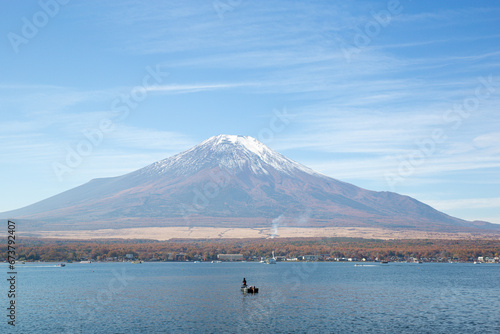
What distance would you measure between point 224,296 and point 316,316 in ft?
77.7

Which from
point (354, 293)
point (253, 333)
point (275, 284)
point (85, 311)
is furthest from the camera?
point (275, 284)

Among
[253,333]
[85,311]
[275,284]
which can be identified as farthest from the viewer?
[275,284]

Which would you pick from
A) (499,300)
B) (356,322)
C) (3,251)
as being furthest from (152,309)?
(3,251)

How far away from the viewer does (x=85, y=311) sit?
64500 millimetres

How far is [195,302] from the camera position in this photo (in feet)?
239

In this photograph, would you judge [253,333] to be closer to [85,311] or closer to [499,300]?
[85,311]

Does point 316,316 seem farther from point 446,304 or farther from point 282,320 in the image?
point 446,304

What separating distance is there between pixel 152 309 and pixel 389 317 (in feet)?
87.6

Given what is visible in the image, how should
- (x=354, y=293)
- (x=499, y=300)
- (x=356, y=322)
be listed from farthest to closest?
(x=354, y=293) → (x=499, y=300) → (x=356, y=322)

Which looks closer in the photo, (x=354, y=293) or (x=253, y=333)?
(x=253, y=333)

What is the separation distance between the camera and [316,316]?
59938 mm

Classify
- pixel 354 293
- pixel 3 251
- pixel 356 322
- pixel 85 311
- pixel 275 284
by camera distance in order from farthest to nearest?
pixel 3 251, pixel 275 284, pixel 354 293, pixel 85 311, pixel 356 322

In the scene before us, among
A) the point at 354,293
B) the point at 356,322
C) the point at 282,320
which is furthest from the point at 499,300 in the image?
the point at 282,320

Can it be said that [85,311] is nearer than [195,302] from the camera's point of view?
Yes
